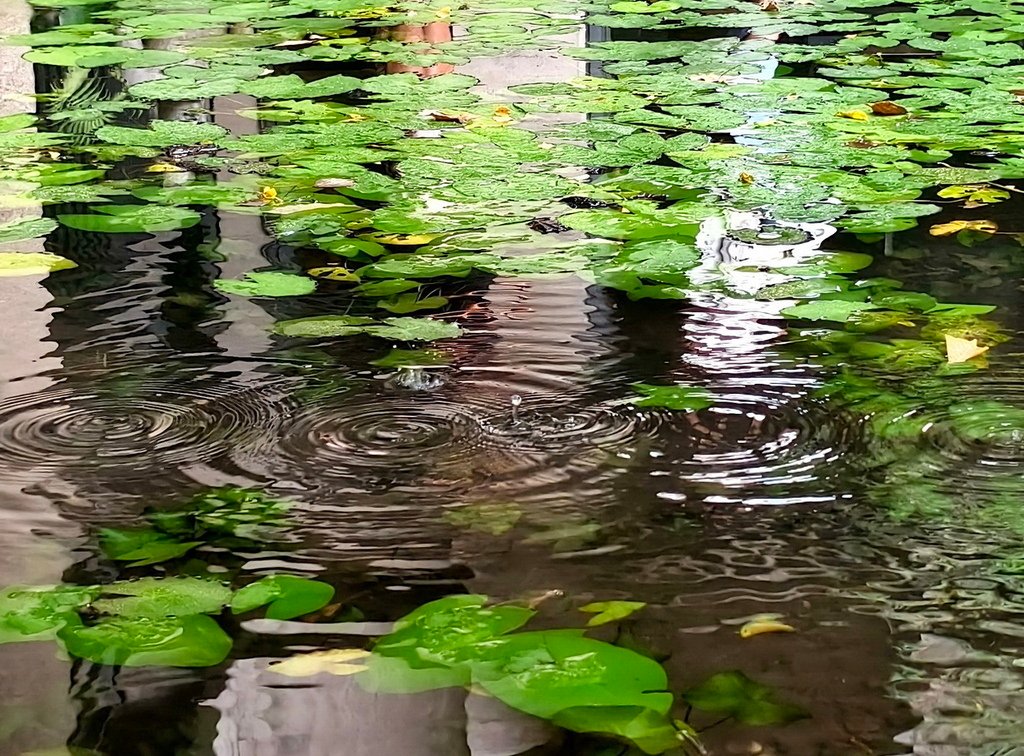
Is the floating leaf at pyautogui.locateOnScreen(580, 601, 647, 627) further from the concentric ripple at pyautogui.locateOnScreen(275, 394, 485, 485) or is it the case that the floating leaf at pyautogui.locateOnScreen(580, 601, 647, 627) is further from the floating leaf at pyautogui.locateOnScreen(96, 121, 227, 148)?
the floating leaf at pyautogui.locateOnScreen(96, 121, 227, 148)

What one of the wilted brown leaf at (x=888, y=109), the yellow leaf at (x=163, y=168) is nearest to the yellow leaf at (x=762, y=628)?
the yellow leaf at (x=163, y=168)

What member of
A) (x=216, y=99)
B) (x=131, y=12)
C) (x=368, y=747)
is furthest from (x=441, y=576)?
(x=131, y=12)

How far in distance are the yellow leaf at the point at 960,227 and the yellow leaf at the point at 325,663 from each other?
1580mm

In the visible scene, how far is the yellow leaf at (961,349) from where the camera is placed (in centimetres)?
179

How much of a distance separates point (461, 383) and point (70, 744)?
2.60 feet

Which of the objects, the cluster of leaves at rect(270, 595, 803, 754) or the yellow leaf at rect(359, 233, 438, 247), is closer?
the cluster of leaves at rect(270, 595, 803, 754)

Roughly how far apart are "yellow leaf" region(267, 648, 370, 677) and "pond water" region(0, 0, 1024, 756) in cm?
1

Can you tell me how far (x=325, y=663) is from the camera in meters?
1.16

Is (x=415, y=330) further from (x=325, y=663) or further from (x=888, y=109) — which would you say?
(x=888, y=109)

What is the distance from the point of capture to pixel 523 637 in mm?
1193

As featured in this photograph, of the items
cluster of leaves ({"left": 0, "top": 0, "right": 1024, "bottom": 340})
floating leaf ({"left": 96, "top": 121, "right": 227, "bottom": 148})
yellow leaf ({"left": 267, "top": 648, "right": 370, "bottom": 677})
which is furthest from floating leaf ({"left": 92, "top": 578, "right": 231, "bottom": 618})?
floating leaf ({"left": 96, "top": 121, "right": 227, "bottom": 148})

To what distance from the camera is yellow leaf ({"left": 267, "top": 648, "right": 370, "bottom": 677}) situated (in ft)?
3.77

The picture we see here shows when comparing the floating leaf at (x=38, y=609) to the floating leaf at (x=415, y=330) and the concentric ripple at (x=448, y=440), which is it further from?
the floating leaf at (x=415, y=330)

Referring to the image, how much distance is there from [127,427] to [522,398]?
1.68 ft
